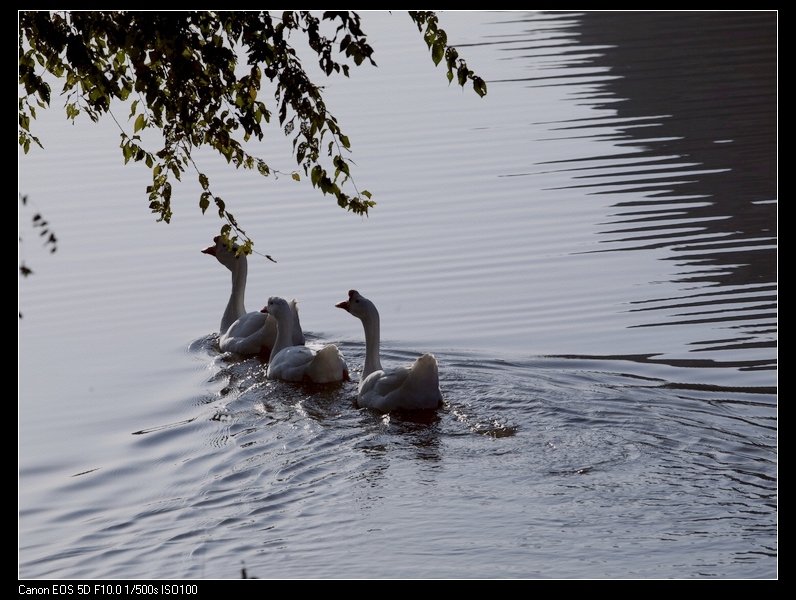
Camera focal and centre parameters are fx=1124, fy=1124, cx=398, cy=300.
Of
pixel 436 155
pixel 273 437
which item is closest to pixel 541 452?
pixel 273 437

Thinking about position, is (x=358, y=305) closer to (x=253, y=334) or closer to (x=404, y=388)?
(x=404, y=388)

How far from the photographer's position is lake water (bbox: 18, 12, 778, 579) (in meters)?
8.04

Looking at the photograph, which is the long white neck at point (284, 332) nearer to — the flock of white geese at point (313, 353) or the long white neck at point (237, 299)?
the flock of white geese at point (313, 353)

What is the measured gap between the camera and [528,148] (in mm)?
23688

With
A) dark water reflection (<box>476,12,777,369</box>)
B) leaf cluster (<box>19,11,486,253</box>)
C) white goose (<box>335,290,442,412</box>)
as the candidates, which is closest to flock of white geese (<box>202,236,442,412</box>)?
white goose (<box>335,290,442,412</box>)

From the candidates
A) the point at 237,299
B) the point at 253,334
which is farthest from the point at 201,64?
the point at 237,299

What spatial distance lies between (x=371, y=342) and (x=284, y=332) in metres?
1.81

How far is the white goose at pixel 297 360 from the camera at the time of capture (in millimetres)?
12148

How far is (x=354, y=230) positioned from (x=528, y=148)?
615 cm

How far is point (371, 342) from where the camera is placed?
1196 centimetres

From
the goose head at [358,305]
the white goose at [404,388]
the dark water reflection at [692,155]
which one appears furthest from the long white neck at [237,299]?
the dark water reflection at [692,155]

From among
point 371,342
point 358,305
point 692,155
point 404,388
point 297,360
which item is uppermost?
point 692,155

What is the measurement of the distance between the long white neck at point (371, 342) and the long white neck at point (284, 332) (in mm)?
1638
